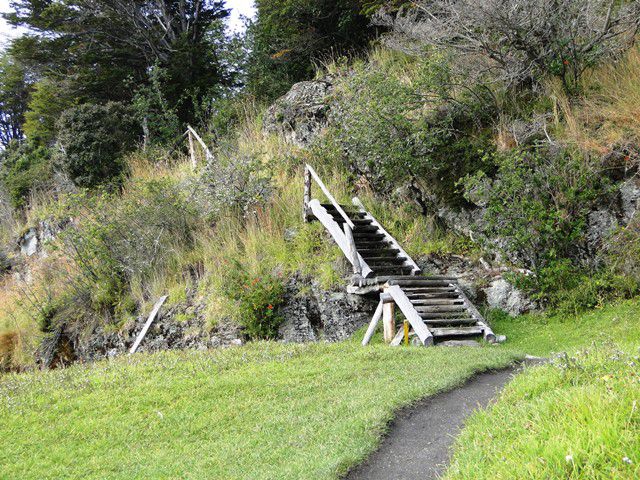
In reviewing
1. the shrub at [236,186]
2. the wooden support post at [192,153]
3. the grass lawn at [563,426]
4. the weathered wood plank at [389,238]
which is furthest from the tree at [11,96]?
the grass lawn at [563,426]

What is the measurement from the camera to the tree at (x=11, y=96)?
34.5 m

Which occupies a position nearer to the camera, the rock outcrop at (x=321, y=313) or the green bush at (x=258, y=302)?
the rock outcrop at (x=321, y=313)

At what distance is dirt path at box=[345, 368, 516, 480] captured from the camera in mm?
4477

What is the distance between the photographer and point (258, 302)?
12688mm

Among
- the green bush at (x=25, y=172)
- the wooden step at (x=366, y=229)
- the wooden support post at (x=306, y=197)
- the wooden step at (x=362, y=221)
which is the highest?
the green bush at (x=25, y=172)

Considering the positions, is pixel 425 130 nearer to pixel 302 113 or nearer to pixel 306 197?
pixel 306 197

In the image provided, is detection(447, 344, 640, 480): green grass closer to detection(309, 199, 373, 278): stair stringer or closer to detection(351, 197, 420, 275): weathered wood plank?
detection(309, 199, 373, 278): stair stringer

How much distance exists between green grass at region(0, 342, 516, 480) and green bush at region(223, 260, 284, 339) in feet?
10.3

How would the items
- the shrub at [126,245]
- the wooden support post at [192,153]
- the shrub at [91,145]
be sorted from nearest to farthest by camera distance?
the shrub at [126,245]
the wooden support post at [192,153]
the shrub at [91,145]

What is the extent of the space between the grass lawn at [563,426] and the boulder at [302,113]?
13277 millimetres

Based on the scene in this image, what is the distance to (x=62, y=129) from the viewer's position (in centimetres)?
2209

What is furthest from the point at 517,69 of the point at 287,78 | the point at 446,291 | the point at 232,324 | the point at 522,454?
the point at 287,78

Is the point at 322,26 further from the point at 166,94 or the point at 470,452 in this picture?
the point at 470,452

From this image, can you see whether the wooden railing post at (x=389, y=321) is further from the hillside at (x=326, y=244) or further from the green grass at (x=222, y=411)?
the green grass at (x=222, y=411)
